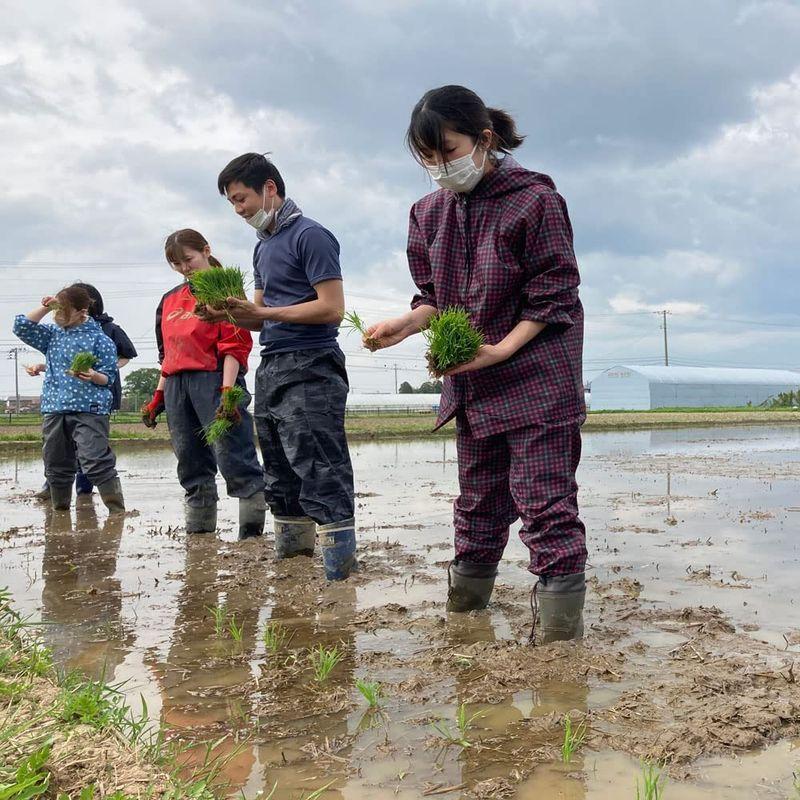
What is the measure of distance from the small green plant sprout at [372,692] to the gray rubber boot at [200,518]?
10.8 ft

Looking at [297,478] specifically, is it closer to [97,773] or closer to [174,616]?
[174,616]

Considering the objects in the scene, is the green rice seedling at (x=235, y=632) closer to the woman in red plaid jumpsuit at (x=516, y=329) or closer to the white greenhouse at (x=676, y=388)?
the woman in red plaid jumpsuit at (x=516, y=329)

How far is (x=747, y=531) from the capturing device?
5469 millimetres

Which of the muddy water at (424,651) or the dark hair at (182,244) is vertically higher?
the dark hair at (182,244)

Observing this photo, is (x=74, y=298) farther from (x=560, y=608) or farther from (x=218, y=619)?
(x=560, y=608)

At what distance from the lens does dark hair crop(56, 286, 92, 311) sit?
6.95 m

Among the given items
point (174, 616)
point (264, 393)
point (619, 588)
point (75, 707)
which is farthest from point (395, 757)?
point (264, 393)

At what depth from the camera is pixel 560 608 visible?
A: 2938mm

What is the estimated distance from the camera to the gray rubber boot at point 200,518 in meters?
5.64


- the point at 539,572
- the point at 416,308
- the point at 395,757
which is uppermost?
the point at 416,308

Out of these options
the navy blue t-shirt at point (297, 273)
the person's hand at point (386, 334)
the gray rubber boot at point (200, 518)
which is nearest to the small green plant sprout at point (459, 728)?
the person's hand at point (386, 334)

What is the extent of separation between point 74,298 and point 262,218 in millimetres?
3277

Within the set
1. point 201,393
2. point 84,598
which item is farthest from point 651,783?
point 201,393

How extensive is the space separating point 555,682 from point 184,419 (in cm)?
359
